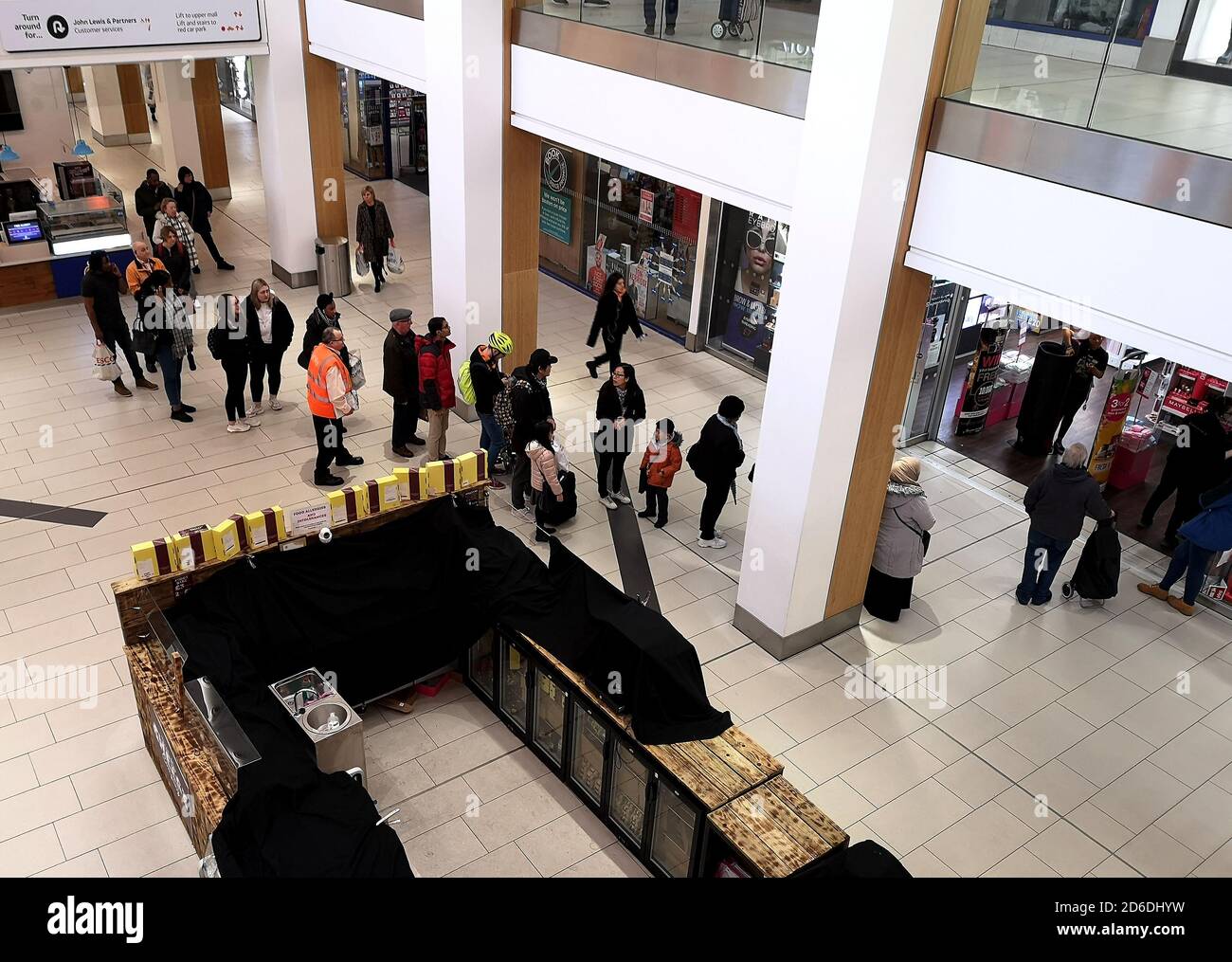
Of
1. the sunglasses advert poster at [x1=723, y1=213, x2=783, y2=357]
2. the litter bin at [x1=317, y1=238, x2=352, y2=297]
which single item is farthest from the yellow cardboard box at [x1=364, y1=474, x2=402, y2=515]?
the litter bin at [x1=317, y1=238, x2=352, y2=297]

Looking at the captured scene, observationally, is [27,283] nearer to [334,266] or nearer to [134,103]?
[334,266]

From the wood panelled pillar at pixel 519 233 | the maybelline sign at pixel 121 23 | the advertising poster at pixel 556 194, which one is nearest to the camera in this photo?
the wood panelled pillar at pixel 519 233

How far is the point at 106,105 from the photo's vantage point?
66.8 ft

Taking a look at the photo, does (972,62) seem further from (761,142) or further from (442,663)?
(442,663)

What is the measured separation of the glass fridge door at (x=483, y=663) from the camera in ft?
23.2

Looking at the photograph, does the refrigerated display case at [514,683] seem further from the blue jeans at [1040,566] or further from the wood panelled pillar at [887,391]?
the blue jeans at [1040,566]

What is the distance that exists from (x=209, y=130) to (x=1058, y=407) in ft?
47.2

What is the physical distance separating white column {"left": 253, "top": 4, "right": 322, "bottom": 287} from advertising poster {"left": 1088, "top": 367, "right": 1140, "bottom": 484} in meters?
10.3

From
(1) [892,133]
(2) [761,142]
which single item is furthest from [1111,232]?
(2) [761,142]

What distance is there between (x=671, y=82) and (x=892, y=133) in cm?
253

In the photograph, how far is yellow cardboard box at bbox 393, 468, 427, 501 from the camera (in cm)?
707

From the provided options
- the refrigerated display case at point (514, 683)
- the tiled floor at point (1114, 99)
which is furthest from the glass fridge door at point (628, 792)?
the tiled floor at point (1114, 99)

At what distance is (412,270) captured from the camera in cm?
1532
